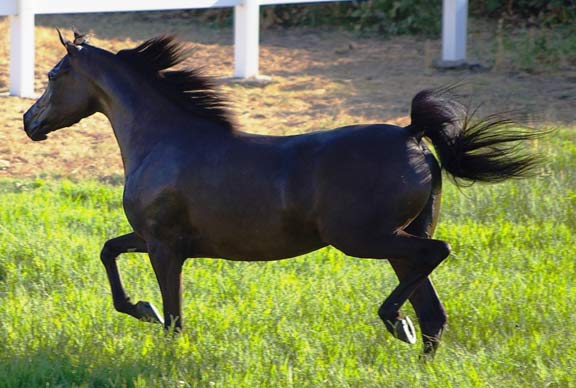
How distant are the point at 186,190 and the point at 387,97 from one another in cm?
574

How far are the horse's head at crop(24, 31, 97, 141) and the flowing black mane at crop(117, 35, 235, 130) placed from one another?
8.6 inches

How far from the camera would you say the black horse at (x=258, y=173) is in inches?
193

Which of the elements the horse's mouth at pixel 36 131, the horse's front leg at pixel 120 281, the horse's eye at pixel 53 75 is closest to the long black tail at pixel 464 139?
the horse's front leg at pixel 120 281

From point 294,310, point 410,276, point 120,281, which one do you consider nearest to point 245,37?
point 294,310

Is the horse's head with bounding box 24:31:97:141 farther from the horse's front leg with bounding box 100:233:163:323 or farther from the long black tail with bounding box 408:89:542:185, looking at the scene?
the long black tail with bounding box 408:89:542:185

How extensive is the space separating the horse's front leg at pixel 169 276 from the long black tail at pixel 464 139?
4.25 feet

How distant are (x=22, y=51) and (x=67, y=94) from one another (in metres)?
4.50

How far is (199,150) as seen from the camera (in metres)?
5.31

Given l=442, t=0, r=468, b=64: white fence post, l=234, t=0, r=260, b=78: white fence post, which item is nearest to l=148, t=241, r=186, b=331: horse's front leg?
l=234, t=0, r=260, b=78: white fence post

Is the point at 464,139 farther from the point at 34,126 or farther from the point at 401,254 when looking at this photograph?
the point at 34,126

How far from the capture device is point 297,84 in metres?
11.2

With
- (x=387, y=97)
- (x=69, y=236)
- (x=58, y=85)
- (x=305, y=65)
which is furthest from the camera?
(x=305, y=65)

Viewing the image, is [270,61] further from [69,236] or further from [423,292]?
[423,292]

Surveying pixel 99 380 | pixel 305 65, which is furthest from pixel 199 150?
pixel 305 65
